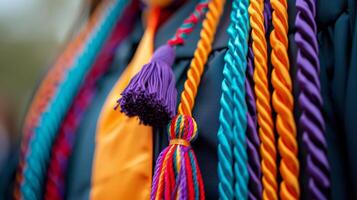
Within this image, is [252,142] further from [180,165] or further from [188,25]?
[188,25]

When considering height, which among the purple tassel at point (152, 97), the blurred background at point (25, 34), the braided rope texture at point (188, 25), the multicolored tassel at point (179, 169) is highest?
the blurred background at point (25, 34)

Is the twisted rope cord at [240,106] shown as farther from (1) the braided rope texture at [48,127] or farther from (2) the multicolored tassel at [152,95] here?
(1) the braided rope texture at [48,127]

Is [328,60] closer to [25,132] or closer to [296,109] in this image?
[296,109]

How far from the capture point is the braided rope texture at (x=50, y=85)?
75cm

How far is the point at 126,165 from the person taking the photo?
58 centimetres

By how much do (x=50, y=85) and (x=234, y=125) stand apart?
47 centimetres

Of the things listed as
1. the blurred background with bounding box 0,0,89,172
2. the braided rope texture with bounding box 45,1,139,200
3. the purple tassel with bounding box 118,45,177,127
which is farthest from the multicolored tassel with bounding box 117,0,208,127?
the blurred background with bounding box 0,0,89,172

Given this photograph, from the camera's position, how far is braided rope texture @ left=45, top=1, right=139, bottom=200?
708 mm

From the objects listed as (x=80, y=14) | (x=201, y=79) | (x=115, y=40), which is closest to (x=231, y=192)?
Result: (x=201, y=79)

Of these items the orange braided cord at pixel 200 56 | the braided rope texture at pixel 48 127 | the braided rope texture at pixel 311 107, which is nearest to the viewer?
the braided rope texture at pixel 311 107

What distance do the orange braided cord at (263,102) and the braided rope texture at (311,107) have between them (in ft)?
0.12

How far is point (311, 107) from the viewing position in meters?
0.44

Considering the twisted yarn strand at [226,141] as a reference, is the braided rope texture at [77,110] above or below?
above

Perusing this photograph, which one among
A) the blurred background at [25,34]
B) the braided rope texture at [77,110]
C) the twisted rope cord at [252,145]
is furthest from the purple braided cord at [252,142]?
the blurred background at [25,34]
